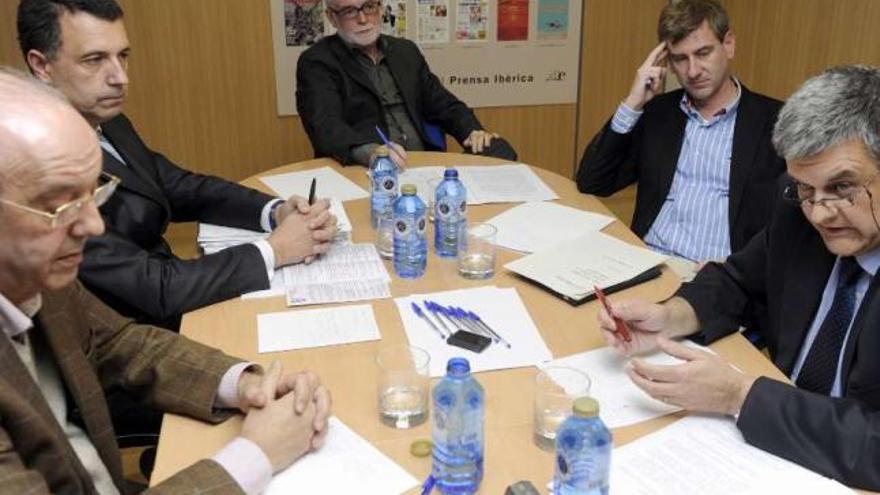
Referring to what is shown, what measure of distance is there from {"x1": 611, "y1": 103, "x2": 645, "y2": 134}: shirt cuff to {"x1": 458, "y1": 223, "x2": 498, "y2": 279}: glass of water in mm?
847

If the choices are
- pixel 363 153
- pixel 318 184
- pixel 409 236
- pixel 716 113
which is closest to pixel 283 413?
pixel 409 236

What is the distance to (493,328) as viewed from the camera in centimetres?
176

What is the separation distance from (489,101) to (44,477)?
3.64 meters

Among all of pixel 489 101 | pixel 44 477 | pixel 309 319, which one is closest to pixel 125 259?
pixel 309 319

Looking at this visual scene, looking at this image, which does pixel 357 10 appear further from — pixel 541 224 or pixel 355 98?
pixel 541 224

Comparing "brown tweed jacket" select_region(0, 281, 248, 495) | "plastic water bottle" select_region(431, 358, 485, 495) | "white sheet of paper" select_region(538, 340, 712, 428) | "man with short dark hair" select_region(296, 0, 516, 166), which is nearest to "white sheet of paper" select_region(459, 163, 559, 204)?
"man with short dark hair" select_region(296, 0, 516, 166)

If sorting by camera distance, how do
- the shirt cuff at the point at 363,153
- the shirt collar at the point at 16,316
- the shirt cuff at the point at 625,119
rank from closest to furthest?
the shirt collar at the point at 16,316 → the shirt cuff at the point at 625,119 → the shirt cuff at the point at 363,153

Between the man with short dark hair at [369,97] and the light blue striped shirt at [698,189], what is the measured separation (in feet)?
2.28

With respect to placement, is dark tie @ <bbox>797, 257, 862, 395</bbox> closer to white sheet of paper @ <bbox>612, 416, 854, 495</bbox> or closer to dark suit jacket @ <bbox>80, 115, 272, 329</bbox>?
white sheet of paper @ <bbox>612, 416, 854, 495</bbox>

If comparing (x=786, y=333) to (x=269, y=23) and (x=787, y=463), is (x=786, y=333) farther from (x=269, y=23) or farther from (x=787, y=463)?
(x=269, y=23)

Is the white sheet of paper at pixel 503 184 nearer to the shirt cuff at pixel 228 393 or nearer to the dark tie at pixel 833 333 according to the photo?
the dark tie at pixel 833 333

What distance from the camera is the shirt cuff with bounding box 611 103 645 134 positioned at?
273cm

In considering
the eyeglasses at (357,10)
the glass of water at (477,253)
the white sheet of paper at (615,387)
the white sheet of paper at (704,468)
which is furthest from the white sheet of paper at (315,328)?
the eyeglasses at (357,10)

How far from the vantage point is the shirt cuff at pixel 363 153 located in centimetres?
289
